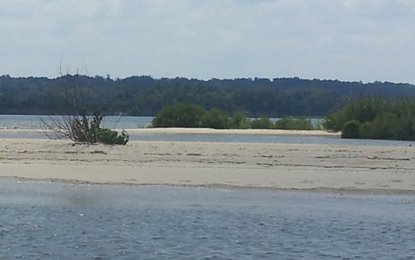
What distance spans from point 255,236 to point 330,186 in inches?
253

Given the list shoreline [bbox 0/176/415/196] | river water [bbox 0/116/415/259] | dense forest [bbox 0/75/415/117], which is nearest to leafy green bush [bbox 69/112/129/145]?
shoreline [bbox 0/176/415/196]

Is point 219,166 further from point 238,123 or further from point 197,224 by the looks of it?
point 238,123

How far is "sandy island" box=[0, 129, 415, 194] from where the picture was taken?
21.6 m

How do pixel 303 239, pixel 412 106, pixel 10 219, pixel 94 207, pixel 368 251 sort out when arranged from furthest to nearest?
pixel 412 106
pixel 94 207
pixel 10 219
pixel 303 239
pixel 368 251

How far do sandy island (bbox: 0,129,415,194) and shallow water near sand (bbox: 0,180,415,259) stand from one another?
1.14 metres

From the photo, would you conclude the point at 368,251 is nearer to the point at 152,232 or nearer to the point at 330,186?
the point at 152,232

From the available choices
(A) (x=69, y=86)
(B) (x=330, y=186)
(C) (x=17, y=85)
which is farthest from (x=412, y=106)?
(C) (x=17, y=85)

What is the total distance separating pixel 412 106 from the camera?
56.2 metres

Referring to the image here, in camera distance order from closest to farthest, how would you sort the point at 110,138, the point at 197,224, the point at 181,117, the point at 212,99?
the point at 197,224 < the point at 110,138 < the point at 181,117 < the point at 212,99

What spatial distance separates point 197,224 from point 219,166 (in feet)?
29.8

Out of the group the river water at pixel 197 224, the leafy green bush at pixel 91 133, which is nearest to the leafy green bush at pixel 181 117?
the leafy green bush at pixel 91 133

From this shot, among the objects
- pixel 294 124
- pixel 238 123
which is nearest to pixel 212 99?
pixel 238 123

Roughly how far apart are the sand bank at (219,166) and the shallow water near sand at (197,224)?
1.19 meters

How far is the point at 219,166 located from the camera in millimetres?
24969
